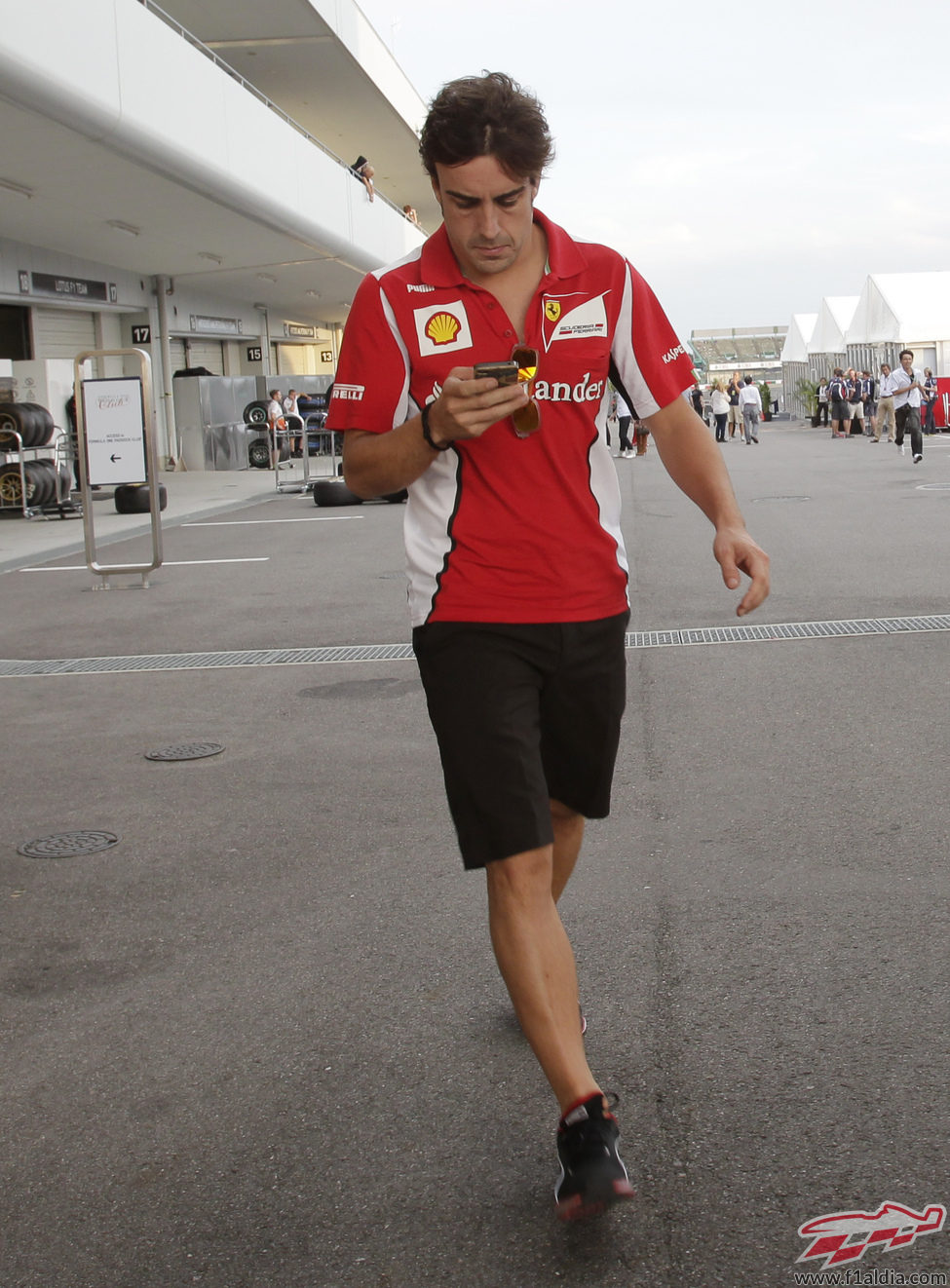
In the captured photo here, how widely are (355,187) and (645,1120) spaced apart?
31506 mm

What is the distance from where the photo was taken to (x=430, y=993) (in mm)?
3713

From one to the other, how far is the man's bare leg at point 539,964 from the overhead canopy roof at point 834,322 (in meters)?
47.2

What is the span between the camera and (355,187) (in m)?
32.4

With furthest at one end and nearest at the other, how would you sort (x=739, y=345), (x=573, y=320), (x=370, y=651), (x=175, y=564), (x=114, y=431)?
(x=739, y=345)
(x=175, y=564)
(x=114, y=431)
(x=370, y=651)
(x=573, y=320)

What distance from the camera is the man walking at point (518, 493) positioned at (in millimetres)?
2750

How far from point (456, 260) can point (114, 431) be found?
10.4 meters

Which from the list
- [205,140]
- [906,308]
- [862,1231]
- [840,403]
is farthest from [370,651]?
[906,308]

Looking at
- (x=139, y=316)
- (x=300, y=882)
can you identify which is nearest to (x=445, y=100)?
(x=300, y=882)

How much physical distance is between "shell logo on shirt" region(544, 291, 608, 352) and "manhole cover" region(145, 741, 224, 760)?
4.03m

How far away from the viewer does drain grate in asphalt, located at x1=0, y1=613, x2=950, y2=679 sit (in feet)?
28.6

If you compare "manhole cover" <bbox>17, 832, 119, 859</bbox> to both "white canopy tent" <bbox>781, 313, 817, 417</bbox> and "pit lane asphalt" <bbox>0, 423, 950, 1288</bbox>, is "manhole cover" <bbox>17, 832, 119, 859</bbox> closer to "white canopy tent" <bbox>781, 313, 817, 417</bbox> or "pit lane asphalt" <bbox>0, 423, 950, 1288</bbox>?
"pit lane asphalt" <bbox>0, 423, 950, 1288</bbox>

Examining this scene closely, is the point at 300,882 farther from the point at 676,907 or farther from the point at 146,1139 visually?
the point at 146,1139

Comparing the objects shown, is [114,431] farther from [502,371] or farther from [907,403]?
[907,403]

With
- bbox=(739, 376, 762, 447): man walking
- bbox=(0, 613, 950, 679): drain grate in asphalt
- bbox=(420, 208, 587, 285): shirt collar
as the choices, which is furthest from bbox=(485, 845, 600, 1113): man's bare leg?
bbox=(739, 376, 762, 447): man walking
